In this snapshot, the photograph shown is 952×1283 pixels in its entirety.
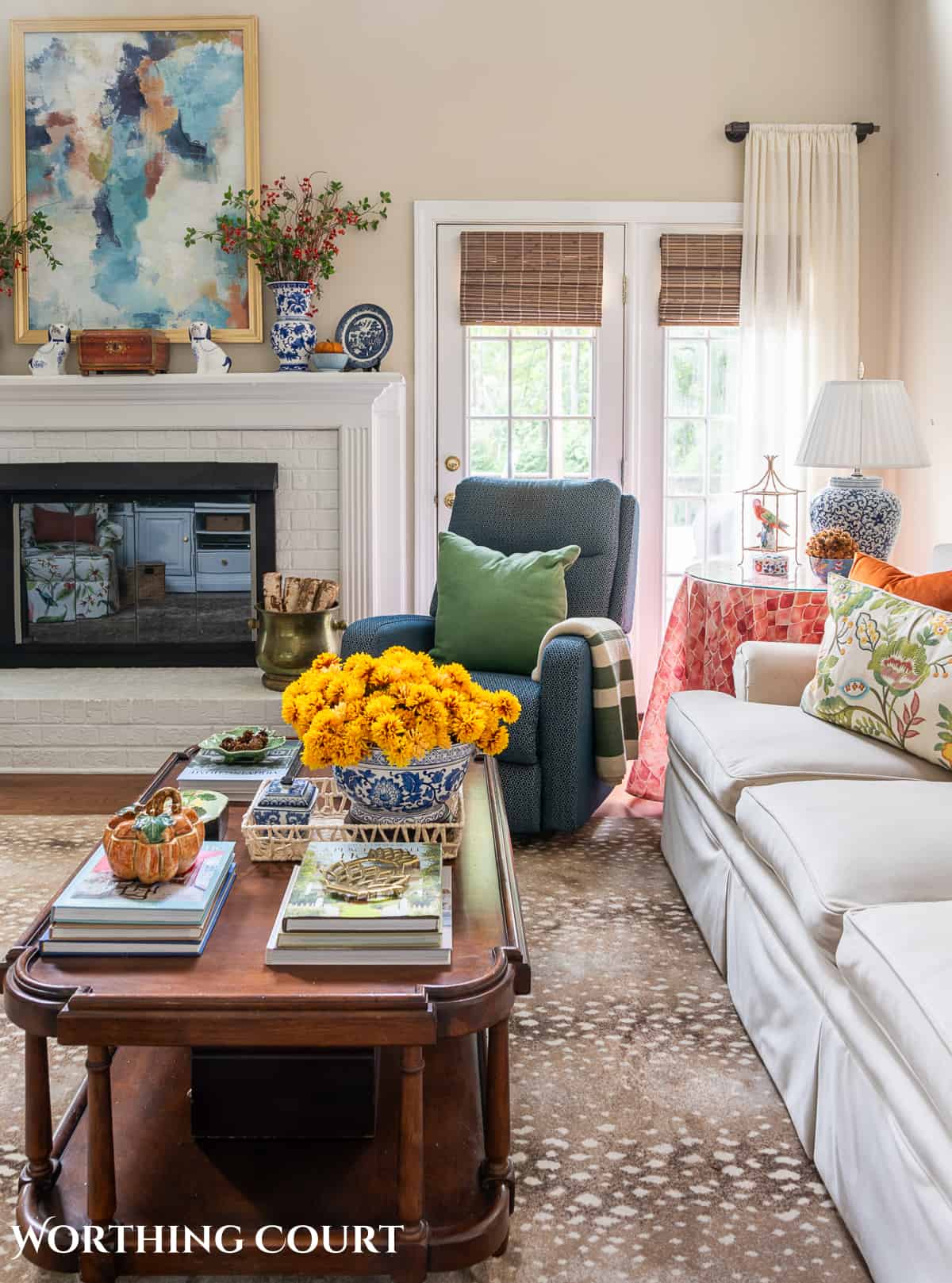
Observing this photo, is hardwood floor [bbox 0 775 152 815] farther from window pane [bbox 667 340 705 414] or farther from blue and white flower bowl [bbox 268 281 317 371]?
window pane [bbox 667 340 705 414]

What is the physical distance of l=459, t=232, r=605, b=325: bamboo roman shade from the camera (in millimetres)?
4664

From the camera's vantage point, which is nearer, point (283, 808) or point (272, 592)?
point (283, 808)

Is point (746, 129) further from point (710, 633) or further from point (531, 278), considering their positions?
point (710, 633)

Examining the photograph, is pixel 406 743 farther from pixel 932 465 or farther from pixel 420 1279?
pixel 932 465

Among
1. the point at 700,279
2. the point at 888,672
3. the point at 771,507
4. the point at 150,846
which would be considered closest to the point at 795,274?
the point at 700,279

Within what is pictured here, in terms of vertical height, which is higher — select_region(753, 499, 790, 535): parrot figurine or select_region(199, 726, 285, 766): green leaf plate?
select_region(753, 499, 790, 535): parrot figurine

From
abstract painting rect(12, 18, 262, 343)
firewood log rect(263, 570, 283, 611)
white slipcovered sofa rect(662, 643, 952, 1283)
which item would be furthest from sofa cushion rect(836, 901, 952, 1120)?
abstract painting rect(12, 18, 262, 343)

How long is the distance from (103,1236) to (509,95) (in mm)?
4193

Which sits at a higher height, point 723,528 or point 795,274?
point 795,274

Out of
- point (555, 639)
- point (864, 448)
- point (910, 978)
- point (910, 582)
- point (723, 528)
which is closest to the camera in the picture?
point (910, 978)

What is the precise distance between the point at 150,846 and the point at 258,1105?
0.41 meters

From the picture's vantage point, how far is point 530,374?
15.7 ft

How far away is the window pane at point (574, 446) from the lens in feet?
15.8

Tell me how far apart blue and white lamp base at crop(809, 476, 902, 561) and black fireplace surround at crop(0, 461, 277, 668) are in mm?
2073
